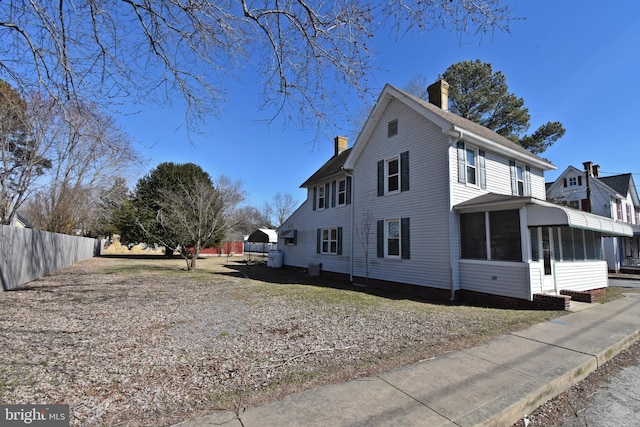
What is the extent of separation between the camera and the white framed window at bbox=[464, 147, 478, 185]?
10.6 metres

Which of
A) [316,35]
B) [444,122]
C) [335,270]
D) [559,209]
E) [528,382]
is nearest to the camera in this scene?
[528,382]

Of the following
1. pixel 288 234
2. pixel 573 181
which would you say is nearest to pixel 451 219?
pixel 288 234

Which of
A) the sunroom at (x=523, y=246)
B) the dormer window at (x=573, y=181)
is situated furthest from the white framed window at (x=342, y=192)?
the dormer window at (x=573, y=181)

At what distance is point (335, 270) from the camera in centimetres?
1515

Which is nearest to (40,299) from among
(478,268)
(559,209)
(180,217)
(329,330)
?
(329,330)

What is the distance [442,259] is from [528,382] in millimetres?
6629

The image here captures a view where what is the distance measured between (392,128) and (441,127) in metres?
2.61

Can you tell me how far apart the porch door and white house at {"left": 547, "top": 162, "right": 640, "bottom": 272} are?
16.9 meters

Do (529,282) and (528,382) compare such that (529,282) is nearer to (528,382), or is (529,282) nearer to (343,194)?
(528,382)

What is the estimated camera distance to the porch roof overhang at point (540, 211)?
773cm

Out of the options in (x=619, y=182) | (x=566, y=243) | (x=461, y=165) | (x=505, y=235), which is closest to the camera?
A: (x=505, y=235)

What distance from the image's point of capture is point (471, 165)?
10.8 metres

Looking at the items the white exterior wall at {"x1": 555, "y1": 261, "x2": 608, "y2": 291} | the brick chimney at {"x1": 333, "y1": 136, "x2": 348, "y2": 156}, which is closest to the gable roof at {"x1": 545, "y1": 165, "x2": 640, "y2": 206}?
the white exterior wall at {"x1": 555, "y1": 261, "x2": 608, "y2": 291}

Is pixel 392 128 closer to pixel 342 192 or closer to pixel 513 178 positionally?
pixel 342 192
